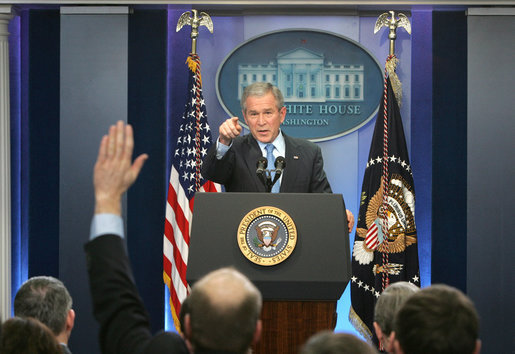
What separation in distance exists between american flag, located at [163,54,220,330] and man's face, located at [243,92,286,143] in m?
1.85

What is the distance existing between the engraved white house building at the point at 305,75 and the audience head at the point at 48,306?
3.55m

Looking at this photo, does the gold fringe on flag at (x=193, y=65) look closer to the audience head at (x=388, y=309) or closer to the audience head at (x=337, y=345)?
the audience head at (x=388, y=309)

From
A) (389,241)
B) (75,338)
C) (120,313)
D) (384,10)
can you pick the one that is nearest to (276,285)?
(120,313)

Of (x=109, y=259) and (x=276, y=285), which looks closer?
(x=109, y=259)

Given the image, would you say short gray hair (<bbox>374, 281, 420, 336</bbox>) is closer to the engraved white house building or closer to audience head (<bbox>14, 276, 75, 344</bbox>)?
audience head (<bbox>14, 276, 75, 344</bbox>)

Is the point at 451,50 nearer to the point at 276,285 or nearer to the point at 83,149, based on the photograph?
the point at 83,149

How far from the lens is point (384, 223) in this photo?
583 centimetres

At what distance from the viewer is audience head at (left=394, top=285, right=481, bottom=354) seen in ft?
5.84

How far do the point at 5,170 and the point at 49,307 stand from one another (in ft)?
11.2

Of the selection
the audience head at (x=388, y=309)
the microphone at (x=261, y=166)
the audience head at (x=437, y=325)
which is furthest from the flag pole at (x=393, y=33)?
the audience head at (x=437, y=325)

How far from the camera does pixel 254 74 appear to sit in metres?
6.30

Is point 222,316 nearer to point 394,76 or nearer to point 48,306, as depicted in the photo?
point 48,306

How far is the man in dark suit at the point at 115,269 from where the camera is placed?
1761mm

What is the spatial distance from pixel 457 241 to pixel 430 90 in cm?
127
